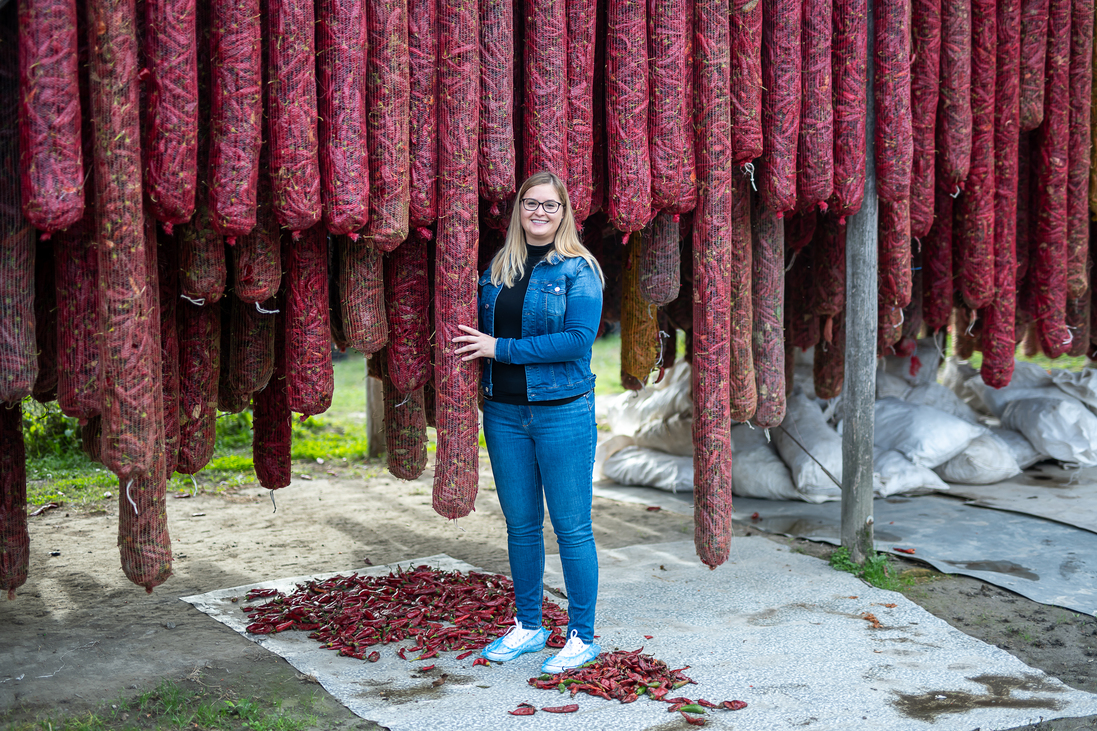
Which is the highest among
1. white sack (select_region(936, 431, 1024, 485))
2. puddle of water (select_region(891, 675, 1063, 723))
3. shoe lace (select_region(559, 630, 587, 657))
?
white sack (select_region(936, 431, 1024, 485))

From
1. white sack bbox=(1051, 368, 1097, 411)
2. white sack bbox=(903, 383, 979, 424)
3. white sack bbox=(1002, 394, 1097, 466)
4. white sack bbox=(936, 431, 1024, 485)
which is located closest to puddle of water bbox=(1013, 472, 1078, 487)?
white sack bbox=(936, 431, 1024, 485)

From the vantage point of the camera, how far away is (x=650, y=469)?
6.75 metres

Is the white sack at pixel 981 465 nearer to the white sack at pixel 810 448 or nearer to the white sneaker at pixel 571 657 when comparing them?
the white sack at pixel 810 448

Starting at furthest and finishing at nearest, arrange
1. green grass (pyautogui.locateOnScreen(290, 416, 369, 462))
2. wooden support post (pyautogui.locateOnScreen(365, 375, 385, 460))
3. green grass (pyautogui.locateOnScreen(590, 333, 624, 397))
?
green grass (pyautogui.locateOnScreen(590, 333, 624, 397))
green grass (pyautogui.locateOnScreen(290, 416, 369, 462))
wooden support post (pyautogui.locateOnScreen(365, 375, 385, 460))

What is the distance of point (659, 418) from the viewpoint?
6941 mm

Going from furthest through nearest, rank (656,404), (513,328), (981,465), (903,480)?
(656,404) → (981,465) → (903,480) → (513,328)

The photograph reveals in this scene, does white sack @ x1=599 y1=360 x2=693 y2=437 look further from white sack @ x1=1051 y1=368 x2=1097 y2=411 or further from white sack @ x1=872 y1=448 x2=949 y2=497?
white sack @ x1=1051 y1=368 x2=1097 y2=411

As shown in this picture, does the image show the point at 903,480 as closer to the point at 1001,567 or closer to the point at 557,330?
the point at 1001,567

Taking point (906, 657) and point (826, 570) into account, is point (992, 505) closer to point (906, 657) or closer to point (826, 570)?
point (826, 570)

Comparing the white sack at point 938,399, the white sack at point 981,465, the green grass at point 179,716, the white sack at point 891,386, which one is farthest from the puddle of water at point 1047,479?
the green grass at point 179,716

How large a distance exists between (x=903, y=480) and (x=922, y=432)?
18.5 inches

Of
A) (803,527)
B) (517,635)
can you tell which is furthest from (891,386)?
(517,635)

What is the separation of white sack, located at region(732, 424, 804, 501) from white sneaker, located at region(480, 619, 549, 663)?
9.68 feet

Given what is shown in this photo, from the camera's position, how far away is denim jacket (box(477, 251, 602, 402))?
325 centimetres
